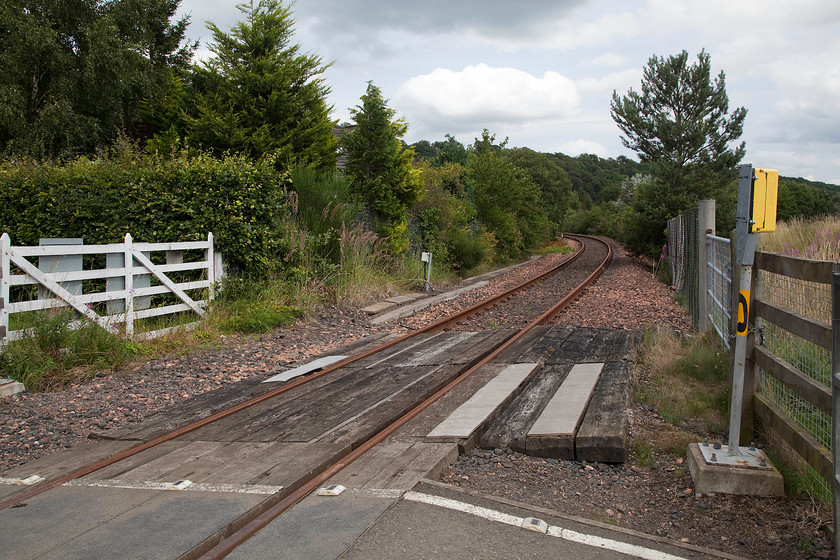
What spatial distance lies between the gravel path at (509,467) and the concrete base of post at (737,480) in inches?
2.2

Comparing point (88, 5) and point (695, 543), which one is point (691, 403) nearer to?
point (695, 543)

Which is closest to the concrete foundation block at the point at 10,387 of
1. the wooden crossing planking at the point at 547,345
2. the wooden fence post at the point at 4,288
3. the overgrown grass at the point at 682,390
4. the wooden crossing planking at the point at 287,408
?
the wooden fence post at the point at 4,288

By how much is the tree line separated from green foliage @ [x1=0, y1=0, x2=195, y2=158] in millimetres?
60

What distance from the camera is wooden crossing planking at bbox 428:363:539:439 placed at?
460cm

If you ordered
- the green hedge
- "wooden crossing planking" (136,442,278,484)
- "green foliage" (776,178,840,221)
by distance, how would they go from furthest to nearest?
"green foliage" (776,178,840,221), the green hedge, "wooden crossing planking" (136,442,278,484)

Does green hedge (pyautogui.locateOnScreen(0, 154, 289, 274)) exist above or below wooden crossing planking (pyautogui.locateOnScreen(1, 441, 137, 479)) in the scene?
above

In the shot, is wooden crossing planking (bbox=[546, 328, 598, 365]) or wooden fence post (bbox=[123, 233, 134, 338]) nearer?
wooden crossing planking (bbox=[546, 328, 598, 365])

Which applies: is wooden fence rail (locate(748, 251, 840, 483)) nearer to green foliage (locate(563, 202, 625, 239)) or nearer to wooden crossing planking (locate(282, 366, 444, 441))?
wooden crossing planking (locate(282, 366, 444, 441))

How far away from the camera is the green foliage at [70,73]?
1967 cm

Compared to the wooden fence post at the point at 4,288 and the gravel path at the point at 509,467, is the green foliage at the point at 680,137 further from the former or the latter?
the wooden fence post at the point at 4,288

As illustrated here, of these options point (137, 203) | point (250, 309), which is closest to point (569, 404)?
point (250, 309)

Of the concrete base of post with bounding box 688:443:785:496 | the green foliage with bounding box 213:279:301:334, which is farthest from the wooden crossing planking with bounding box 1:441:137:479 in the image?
the green foliage with bounding box 213:279:301:334

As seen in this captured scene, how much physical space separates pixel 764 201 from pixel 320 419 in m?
3.58

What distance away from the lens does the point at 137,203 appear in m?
9.62
